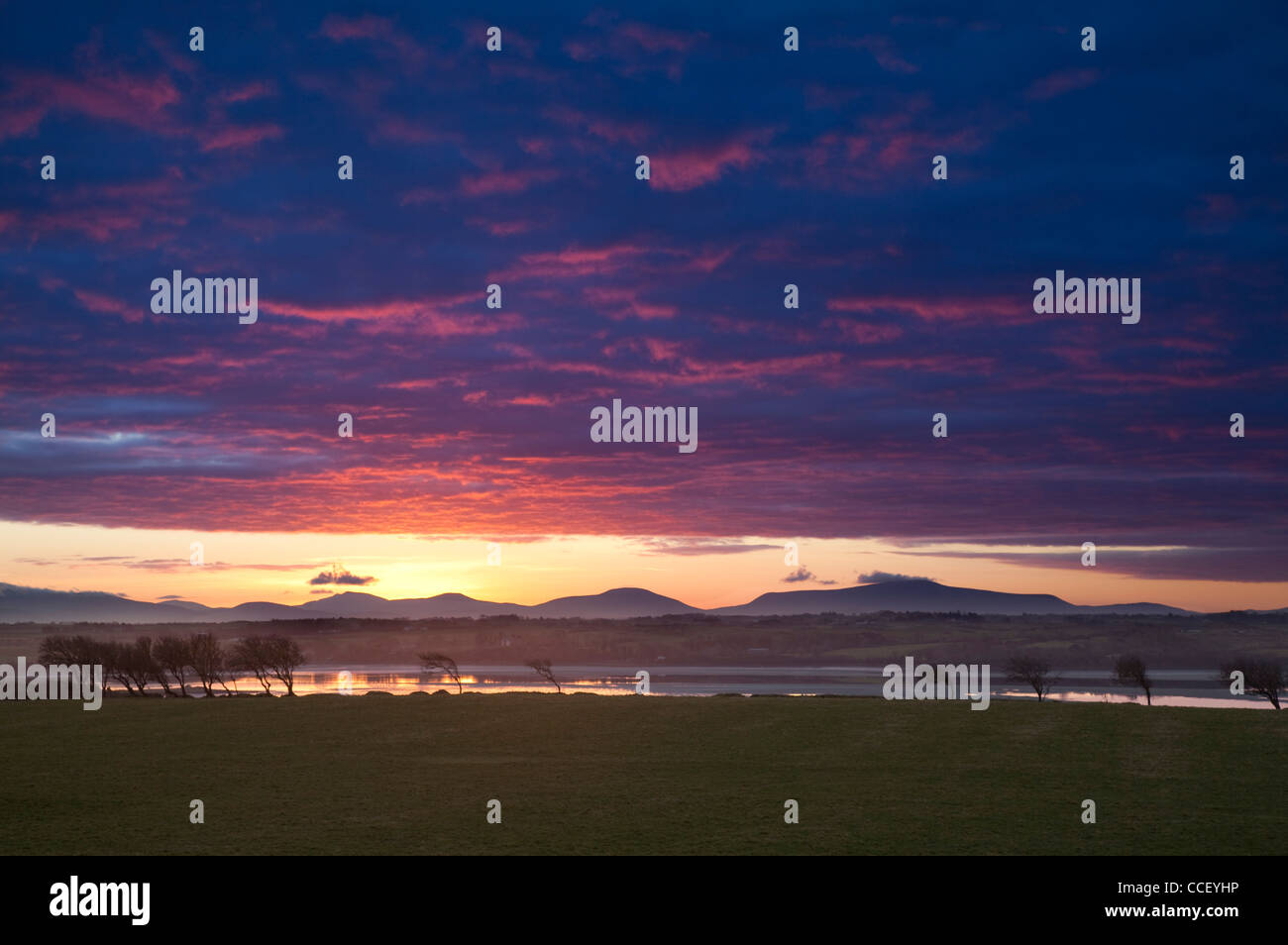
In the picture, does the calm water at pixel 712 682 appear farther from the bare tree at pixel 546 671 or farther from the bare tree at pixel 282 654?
the bare tree at pixel 282 654

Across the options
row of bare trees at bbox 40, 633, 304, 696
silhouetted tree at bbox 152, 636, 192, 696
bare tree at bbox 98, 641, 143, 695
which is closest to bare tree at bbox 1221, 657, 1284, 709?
row of bare trees at bbox 40, 633, 304, 696

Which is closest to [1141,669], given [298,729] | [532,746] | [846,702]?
[846,702]

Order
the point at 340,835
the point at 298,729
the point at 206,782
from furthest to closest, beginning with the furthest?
the point at 298,729
the point at 206,782
the point at 340,835

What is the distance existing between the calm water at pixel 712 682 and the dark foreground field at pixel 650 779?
4017 centimetres

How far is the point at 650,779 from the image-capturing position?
26406mm

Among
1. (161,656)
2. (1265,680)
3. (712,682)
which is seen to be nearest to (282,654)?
(161,656)

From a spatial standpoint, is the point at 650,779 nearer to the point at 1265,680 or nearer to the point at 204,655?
the point at 204,655

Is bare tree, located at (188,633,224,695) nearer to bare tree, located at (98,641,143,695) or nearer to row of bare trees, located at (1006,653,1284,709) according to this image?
bare tree, located at (98,641,143,695)

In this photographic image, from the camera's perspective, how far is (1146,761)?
91.9ft

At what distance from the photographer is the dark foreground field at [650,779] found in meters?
19.2
